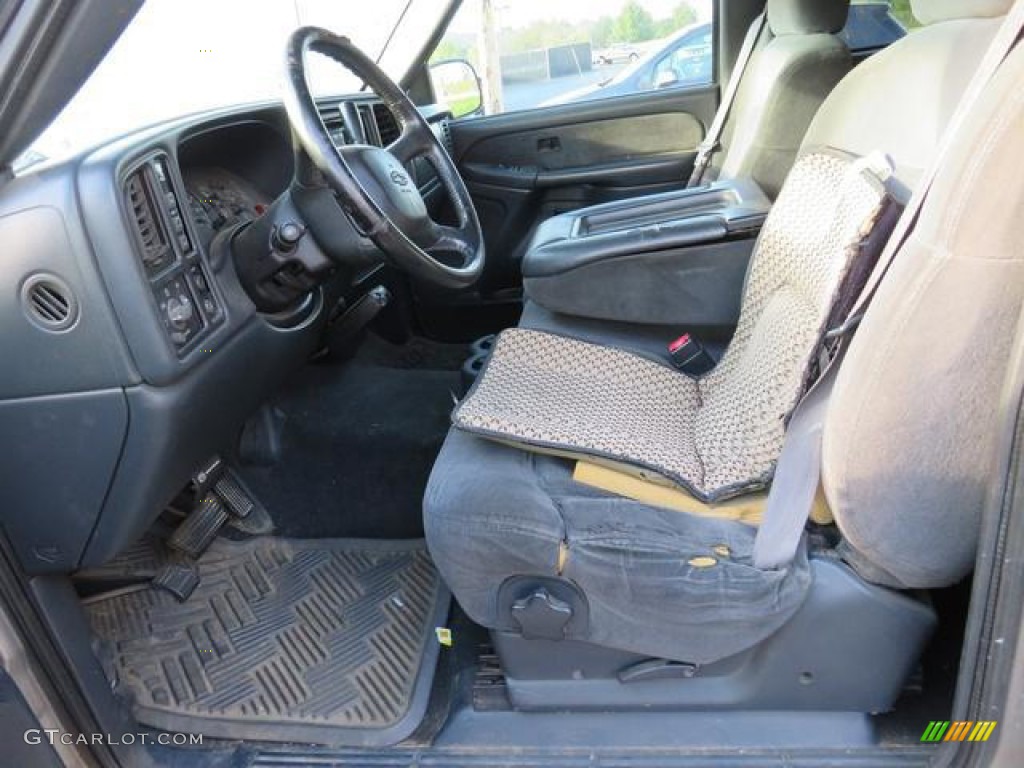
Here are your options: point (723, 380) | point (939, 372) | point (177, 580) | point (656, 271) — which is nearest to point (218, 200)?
point (177, 580)

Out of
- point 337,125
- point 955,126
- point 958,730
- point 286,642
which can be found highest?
point 955,126

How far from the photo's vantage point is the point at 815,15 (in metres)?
2.05

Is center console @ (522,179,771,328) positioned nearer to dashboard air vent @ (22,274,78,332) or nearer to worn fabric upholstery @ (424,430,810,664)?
worn fabric upholstery @ (424,430,810,664)

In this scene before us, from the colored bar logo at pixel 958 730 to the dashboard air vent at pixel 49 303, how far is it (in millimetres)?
1220

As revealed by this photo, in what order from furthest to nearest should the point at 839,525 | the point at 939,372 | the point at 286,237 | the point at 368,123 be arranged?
the point at 368,123 < the point at 286,237 < the point at 839,525 < the point at 939,372

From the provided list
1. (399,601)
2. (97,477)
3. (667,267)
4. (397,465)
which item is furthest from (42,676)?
(667,267)

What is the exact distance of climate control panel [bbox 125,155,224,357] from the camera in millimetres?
1130

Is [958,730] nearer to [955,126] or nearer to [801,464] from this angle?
[801,464]

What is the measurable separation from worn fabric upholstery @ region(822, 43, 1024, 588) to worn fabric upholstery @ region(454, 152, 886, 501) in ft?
0.65

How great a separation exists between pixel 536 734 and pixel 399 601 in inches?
17.7

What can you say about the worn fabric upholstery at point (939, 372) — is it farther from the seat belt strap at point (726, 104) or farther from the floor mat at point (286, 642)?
the seat belt strap at point (726, 104)

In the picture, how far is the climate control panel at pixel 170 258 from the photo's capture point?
113cm

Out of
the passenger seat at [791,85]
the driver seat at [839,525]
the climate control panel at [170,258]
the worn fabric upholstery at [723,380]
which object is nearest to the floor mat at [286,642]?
the driver seat at [839,525]

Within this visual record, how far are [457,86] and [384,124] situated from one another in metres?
0.67
